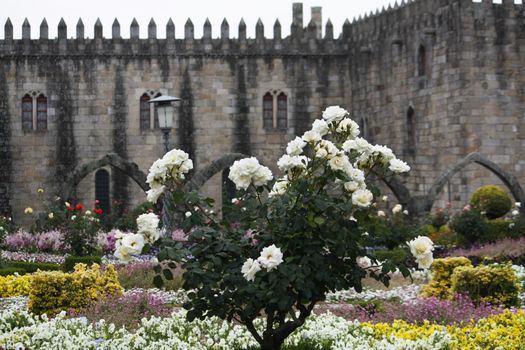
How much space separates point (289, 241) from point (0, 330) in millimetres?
4674

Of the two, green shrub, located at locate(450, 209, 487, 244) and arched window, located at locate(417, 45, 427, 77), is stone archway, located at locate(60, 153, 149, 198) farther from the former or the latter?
green shrub, located at locate(450, 209, 487, 244)

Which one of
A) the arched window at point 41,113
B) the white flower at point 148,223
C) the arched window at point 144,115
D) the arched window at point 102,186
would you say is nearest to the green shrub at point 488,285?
the white flower at point 148,223

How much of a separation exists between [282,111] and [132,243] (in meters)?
22.3

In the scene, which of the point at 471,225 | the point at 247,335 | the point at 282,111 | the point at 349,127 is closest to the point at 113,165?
the point at 282,111

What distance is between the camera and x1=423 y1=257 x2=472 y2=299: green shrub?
14.6 m

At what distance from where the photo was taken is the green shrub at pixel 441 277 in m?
14.6

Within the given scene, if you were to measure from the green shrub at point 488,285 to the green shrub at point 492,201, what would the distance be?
9.01 meters

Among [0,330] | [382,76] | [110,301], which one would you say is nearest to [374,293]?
[110,301]

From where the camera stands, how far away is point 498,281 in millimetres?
13734

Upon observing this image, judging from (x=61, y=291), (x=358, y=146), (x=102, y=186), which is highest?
(x=358, y=146)

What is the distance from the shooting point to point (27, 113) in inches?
1186

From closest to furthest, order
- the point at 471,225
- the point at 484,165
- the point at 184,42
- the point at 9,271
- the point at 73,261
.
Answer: the point at 9,271 → the point at 73,261 → the point at 471,225 → the point at 484,165 → the point at 184,42

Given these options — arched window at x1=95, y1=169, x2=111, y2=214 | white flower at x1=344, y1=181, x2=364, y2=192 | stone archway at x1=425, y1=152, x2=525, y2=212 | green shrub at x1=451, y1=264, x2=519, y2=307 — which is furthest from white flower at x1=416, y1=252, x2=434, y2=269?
arched window at x1=95, y1=169, x2=111, y2=214

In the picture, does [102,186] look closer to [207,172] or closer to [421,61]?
[207,172]
